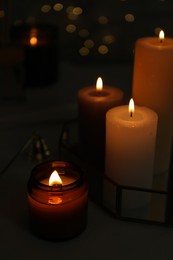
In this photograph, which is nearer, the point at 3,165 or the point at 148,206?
the point at 148,206

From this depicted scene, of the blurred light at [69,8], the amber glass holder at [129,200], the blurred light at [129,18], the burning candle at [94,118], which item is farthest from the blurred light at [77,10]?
the amber glass holder at [129,200]

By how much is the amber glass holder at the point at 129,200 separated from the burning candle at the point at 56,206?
0.19 ft

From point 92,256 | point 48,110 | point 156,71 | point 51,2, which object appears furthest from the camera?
point 51,2

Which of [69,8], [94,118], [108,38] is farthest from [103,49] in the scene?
[94,118]

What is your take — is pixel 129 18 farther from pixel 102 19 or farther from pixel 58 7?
pixel 58 7

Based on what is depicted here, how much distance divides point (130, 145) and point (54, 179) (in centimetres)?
12

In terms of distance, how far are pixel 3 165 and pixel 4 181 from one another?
0.05 m

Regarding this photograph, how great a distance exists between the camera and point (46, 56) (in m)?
0.98

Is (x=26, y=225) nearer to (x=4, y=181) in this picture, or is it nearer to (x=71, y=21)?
(x=4, y=181)

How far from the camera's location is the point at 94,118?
705 millimetres

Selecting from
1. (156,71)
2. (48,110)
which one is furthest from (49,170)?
(48,110)

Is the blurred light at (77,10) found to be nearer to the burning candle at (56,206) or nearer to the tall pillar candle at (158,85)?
the tall pillar candle at (158,85)

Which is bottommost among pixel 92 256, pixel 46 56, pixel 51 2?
pixel 92 256

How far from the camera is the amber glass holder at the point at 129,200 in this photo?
2.05 ft
